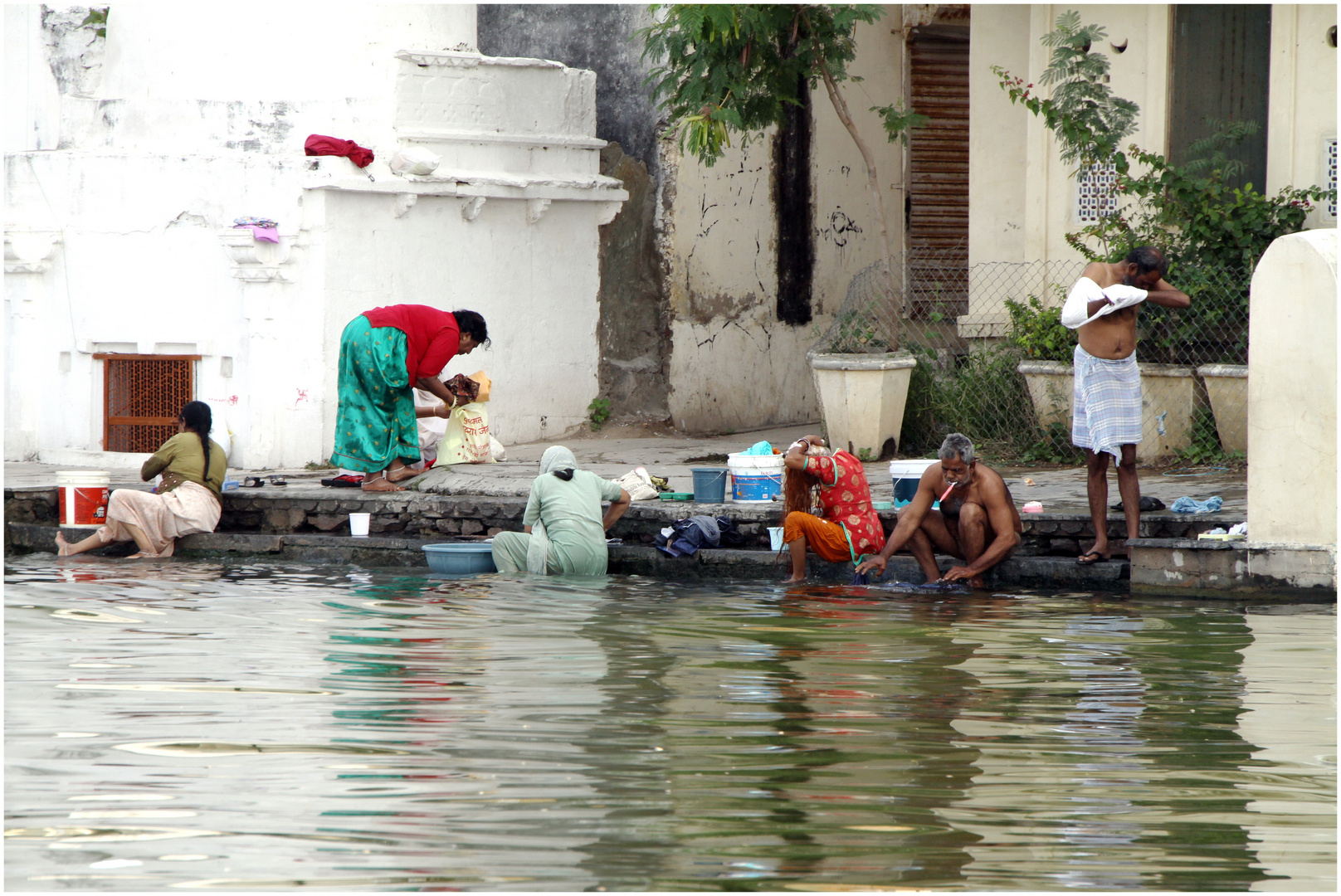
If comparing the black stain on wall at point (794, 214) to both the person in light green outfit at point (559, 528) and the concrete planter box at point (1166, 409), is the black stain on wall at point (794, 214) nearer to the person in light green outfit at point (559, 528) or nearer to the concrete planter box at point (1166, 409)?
the concrete planter box at point (1166, 409)

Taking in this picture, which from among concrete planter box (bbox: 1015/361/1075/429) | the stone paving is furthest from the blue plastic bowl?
concrete planter box (bbox: 1015/361/1075/429)

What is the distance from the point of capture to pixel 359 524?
11758 mm

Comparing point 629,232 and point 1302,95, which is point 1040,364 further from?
point 629,232

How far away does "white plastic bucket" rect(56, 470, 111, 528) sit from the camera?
11953 millimetres

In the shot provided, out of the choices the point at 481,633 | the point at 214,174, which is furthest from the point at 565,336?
the point at 481,633

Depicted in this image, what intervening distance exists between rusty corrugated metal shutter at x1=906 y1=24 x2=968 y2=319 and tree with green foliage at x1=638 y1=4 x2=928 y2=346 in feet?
9.16

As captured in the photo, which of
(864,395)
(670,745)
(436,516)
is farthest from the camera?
(864,395)

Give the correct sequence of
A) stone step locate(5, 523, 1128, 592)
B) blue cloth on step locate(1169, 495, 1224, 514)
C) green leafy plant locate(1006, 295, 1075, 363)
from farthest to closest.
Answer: green leafy plant locate(1006, 295, 1075, 363), blue cloth on step locate(1169, 495, 1224, 514), stone step locate(5, 523, 1128, 592)

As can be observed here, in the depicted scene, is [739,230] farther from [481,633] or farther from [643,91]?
[481,633]

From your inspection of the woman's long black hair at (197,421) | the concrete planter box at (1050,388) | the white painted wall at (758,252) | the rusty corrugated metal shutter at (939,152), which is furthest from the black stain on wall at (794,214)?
the woman's long black hair at (197,421)

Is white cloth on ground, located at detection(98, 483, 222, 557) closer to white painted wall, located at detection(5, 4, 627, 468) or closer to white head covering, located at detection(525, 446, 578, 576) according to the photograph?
white painted wall, located at detection(5, 4, 627, 468)

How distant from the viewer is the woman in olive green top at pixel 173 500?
11609mm

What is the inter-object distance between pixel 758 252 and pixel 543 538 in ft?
21.8

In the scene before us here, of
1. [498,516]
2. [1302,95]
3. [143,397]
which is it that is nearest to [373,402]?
[498,516]
